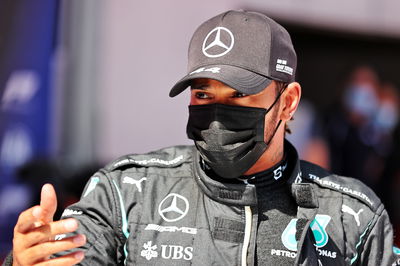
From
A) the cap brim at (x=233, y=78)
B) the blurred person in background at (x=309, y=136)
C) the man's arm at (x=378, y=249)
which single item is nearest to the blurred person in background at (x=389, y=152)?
the blurred person in background at (x=309, y=136)

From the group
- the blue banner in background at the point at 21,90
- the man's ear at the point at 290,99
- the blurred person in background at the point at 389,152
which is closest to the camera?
the man's ear at the point at 290,99

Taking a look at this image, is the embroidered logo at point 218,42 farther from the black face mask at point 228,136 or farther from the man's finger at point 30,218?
the man's finger at point 30,218

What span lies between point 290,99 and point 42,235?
1.20 metres

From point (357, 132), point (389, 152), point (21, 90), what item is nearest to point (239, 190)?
point (21, 90)

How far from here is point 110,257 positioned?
245 cm

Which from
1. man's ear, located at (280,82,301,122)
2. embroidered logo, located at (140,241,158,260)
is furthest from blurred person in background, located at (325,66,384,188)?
embroidered logo, located at (140,241,158,260)

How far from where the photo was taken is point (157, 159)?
2.75 metres

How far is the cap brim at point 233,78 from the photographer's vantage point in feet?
8.23

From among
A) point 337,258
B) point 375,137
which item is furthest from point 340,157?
point 337,258

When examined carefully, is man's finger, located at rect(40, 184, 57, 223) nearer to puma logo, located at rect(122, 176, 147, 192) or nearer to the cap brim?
puma logo, located at rect(122, 176, 147, 192)

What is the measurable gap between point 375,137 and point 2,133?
465 centimetres

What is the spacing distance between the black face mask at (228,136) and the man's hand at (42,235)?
669 mm

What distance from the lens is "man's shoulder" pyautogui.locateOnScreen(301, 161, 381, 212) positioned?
276 centimetres

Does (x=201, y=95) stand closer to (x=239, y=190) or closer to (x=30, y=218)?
(x=239, y=190)
